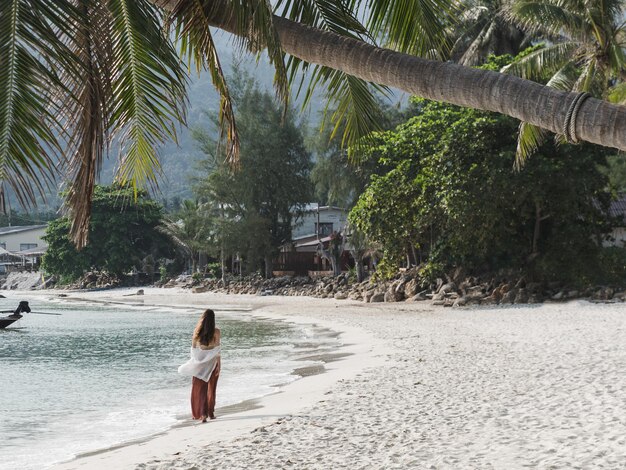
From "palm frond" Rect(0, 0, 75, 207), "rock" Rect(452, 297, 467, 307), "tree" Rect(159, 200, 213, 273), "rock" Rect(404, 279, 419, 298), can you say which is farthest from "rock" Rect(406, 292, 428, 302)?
"palm frond" Rect(0, 0, 75, 207)

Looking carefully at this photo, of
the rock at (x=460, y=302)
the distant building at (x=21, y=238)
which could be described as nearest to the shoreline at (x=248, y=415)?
the rock at (x=460, y=302)

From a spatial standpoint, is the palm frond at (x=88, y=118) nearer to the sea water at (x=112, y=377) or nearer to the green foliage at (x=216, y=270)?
the sea water at (x=112, y=377)

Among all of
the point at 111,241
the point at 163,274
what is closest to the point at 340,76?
the point at 163,274

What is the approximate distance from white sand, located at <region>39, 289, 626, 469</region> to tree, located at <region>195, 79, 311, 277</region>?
28.8 m

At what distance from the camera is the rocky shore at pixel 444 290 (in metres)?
24.5

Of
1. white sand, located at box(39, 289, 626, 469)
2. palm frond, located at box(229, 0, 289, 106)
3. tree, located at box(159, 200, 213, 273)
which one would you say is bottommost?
white sand, located at box(39, 289, 626, 469)

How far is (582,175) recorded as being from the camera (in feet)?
77.7

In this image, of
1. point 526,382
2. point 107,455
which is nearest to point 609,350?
point 526,382

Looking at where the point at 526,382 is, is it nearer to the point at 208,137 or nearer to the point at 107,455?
the point at 107,455

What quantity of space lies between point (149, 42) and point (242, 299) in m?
34.1

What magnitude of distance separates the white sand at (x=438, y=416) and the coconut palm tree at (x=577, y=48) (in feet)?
19.1

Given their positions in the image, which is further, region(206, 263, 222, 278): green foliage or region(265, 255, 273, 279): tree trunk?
region(206, 263, 222, 278): green foliage

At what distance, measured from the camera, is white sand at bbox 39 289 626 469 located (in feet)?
19.3

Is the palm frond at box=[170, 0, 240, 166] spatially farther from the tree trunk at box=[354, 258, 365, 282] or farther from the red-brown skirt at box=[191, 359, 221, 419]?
the tree trunk at box=[354, 258, 365, 282]
